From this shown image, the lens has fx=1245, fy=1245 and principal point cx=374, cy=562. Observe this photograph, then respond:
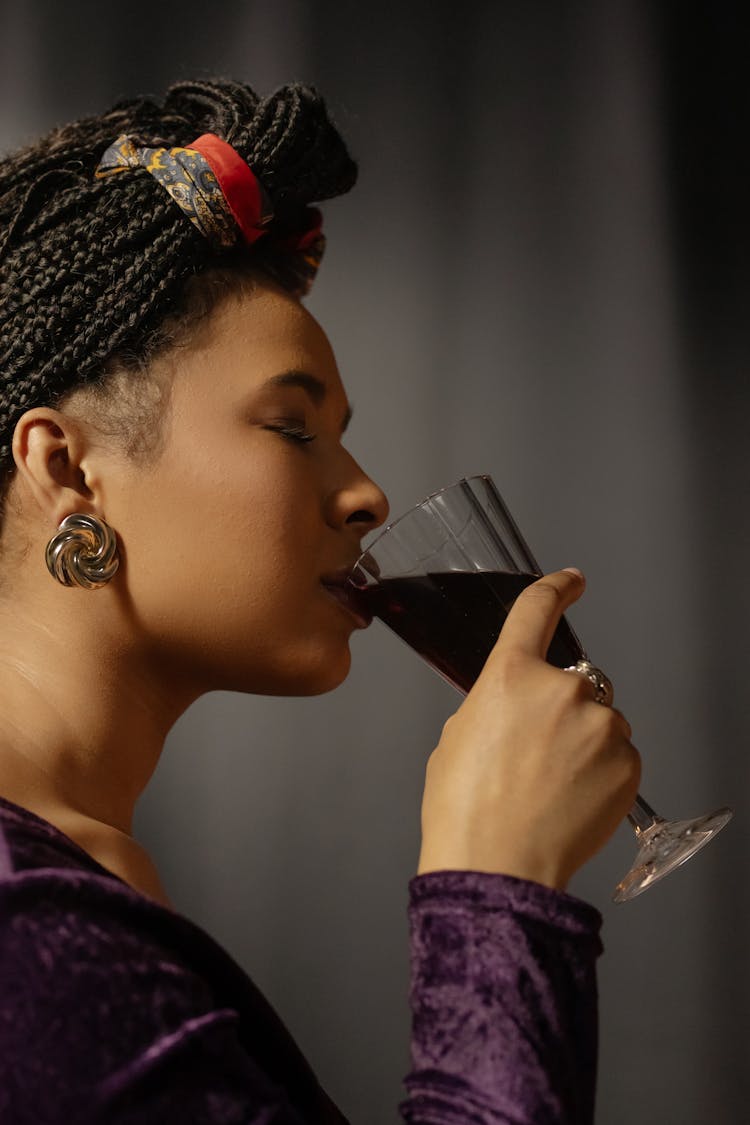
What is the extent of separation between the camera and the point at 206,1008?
0.63 meters

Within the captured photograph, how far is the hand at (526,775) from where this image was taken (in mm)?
665

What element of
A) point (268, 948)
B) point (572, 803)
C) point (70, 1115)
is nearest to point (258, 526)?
point (572, 803)

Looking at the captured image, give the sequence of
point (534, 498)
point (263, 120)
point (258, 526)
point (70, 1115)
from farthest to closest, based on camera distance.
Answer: point (534, 498) → point (263, 120) → point (258, 526) → point (70, 1115)

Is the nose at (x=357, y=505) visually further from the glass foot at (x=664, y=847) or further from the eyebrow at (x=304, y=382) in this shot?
the glass foot at (x=664, y=847)

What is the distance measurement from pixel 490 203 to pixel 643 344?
304 millimetres

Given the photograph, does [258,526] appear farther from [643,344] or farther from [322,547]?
[643,344]

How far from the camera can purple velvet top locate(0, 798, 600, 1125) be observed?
565mm

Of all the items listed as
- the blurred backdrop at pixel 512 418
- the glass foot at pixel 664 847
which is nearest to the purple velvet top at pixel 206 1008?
the glass foot at pixel 664 847

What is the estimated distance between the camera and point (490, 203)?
1.81 m

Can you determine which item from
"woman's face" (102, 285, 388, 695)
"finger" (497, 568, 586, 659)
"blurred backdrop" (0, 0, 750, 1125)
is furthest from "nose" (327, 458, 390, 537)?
"blurred backdrop" (0, 0, 750, 1125)

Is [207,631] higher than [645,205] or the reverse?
the reverse

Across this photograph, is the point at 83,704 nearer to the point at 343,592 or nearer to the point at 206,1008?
the point at 343,592

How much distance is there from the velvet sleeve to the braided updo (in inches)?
18.9

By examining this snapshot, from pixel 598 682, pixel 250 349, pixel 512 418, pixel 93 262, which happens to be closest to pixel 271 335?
pixel 250 349
